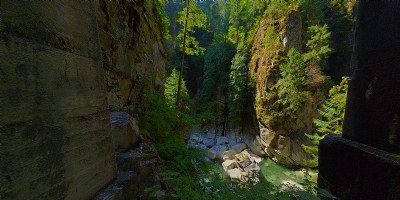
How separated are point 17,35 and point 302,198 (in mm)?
2423

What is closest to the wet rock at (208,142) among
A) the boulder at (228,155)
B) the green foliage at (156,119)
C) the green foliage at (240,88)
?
the boulder at (228,155)

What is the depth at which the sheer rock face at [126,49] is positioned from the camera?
425 centimetres

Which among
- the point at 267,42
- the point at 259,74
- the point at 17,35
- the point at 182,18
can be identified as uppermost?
the point at 267,42

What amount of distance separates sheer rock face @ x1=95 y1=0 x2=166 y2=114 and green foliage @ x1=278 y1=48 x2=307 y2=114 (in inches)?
512

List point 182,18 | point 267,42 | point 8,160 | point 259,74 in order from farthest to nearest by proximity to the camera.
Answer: point 259,74, point 267,42, point 182,18, point 8,160

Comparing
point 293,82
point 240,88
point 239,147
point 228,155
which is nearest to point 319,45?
point 293,82

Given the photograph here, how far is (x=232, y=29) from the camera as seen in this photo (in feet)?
91.8

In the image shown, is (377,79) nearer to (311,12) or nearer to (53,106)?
(53,106)

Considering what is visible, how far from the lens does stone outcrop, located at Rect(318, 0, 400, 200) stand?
1108mm

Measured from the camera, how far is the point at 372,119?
1267mm

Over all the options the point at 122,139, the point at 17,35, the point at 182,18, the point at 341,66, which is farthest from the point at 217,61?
the point at 17,35

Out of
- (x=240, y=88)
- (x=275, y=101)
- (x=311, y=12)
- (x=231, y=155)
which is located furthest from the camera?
(x=240, y=88)

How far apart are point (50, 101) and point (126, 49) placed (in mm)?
4439

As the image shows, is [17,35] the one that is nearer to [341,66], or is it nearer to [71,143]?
[71,143]
